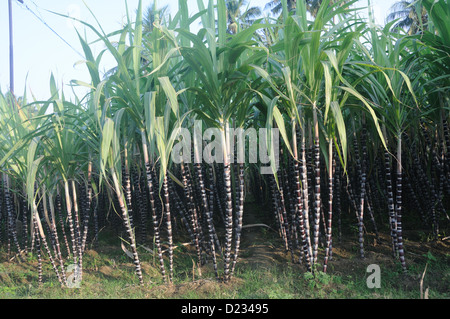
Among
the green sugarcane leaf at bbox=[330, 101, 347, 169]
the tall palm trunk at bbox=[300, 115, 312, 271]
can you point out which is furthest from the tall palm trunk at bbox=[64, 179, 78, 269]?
the green sugarcane leaf at bbox=[330, 101, 347, 169]

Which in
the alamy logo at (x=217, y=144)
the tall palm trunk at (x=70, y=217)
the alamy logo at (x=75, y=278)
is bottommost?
the alamy logo at (x=75, y=278)

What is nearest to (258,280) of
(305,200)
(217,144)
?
(305,200)

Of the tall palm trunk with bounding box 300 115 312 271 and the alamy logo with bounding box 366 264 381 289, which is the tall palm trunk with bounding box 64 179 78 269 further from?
the alamy logo with bounding box 366 264 381 289

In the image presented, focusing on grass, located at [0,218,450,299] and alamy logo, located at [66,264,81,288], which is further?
alamy logo, located at [66,264,81,288]

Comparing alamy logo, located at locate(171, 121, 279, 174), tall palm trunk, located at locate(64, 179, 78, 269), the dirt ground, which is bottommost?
the dirt ground

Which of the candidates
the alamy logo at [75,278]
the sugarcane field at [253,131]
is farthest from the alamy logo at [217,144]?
the alamy logo at [75,278]

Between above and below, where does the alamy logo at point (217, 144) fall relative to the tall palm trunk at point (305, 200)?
above

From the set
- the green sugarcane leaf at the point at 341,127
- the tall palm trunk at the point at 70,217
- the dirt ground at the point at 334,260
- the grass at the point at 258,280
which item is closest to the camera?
the green sugarcane leaf at the point at 341,127

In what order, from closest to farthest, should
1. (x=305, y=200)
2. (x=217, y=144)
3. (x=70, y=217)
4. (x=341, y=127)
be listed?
(x=341, y=127) < (x=305, y=200) < (x=70, y=217) < (x=217, y=144)

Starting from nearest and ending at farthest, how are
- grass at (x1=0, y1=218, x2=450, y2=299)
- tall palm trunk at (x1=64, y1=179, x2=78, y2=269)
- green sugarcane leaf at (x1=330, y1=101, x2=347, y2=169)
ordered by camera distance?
green sugarcane leaf at (x1=330, y1=101, x2=347, y2=169)
grass at (x1=0, y1=218, x2=450, y2=299)
tall palm trunk at (x1=64, y1=179, x2=78, y2=269)

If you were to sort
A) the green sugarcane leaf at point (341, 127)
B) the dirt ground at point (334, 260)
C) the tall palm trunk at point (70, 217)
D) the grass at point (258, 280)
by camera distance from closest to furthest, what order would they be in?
the green sugarcane leaf at point (341, 127)
the grass at point (258, 280)
the dirt ground at point (334, 260)
the tall palm trunk at point (70, 217)

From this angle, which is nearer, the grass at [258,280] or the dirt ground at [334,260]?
the grass at [258,280]

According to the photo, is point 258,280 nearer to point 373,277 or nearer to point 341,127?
point 373,277

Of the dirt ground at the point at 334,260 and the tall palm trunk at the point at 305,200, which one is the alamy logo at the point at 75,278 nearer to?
the dirt ground at the point at 334,260
